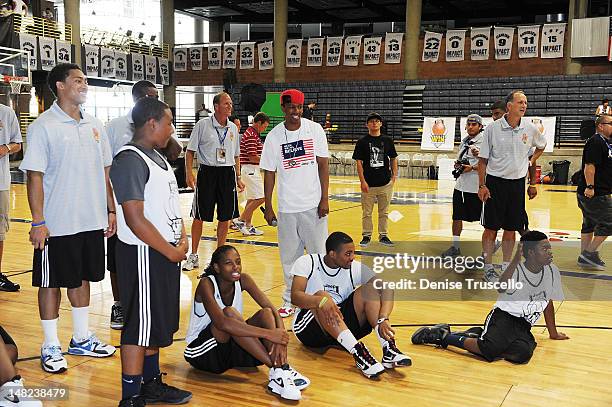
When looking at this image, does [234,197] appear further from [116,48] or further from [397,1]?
[397,1]

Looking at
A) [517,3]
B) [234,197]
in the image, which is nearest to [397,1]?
[517,3]

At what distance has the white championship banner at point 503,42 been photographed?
22.4 meters

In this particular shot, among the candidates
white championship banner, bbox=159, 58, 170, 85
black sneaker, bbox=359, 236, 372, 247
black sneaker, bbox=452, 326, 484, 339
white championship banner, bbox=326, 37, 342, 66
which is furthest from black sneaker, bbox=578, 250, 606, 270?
white championship banner, bbox=159, 58, 170, 85

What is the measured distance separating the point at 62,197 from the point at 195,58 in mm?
26262

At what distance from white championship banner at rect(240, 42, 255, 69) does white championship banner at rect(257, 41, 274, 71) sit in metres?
0.35

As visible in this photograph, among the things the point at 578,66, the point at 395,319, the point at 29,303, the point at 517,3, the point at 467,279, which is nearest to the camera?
the point at 395,319

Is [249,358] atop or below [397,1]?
below

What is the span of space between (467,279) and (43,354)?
4006 millimetres

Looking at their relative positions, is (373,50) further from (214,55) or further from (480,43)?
(214,55)

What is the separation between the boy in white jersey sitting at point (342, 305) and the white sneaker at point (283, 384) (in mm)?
473

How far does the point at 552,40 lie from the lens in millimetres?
21719

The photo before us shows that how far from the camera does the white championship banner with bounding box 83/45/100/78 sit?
24141 mm

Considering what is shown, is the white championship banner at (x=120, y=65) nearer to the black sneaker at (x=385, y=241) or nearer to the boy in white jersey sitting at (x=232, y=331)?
the black sneaker at (x=385, y=241)

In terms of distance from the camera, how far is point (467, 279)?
6121 mm
